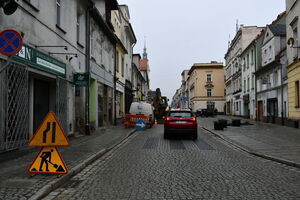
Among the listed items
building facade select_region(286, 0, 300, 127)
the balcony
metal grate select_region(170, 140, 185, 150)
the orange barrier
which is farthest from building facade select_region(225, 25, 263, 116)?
metal grate select_region(170, 140, 185, 150)

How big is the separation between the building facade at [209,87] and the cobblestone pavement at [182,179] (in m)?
62.2

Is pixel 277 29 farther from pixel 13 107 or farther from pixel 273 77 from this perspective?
pixel 13 107

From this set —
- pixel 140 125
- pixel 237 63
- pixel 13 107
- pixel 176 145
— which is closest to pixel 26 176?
pixel 13 107

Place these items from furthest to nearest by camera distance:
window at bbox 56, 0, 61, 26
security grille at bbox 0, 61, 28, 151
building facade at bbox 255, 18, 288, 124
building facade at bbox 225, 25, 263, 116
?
building facade at bbox 225, 25, 263, 116 < building facade at bbox 255, 18, 288, 124 < window at bbox 56, 0, 61, 26 < security grille at bbox 0, 61, 28, 151

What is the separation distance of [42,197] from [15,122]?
400cm

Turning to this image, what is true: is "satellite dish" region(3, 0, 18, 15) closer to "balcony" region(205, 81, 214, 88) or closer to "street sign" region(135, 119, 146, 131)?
"street sign" region(135, 119, 146, 131)

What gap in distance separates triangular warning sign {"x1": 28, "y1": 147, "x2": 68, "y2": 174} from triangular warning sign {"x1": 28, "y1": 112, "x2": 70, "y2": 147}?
173 millimetres

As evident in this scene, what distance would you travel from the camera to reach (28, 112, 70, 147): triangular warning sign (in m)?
6.26

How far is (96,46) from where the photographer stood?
1903 centimetres

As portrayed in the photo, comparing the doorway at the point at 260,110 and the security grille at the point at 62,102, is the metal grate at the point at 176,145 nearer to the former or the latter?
the security grille at the point at 62,102

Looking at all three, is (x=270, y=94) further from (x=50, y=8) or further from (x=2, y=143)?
(x=2, y=143)

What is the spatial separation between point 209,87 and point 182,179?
66383 mm

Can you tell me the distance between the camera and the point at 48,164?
20.7 ft

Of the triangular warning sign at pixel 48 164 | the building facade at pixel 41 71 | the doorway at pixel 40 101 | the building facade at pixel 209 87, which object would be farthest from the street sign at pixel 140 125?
the building facade at pixel 209 87
